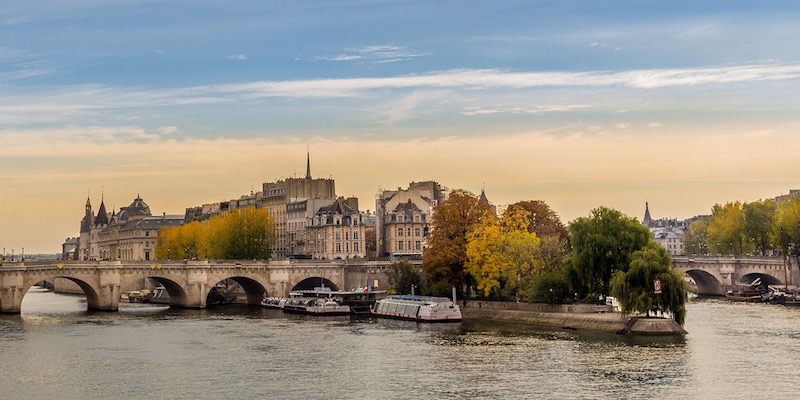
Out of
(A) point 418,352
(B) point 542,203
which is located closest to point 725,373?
(A) point 418,352

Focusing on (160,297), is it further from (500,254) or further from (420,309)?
(500,254)

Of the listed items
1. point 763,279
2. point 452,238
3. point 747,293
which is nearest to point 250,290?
point 452,238

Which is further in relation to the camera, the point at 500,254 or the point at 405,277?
the point at 405,277

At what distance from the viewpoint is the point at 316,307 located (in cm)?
10831

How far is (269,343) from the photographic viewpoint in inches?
3083

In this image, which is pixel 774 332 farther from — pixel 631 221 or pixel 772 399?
pixel 772 399

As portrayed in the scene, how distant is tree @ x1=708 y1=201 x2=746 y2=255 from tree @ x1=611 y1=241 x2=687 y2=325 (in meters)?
72.2

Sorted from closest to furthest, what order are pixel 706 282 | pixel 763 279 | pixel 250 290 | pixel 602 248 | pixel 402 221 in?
pixel 602 248
pixel 250 290
pixel 706 282
pixel 763 279
pixel 402 221

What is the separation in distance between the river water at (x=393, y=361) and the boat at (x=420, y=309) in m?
2.09

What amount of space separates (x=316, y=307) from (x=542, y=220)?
26.0m

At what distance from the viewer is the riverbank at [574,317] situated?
76688 millimetres

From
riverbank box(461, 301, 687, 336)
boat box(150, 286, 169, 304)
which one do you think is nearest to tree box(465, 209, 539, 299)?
riverbank box(461, 301, 687, 336)

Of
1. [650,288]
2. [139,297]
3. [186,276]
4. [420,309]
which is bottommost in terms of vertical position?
[420,309]

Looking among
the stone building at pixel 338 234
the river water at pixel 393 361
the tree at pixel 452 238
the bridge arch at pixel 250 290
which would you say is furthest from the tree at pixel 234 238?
the river water at pixel 393 361
